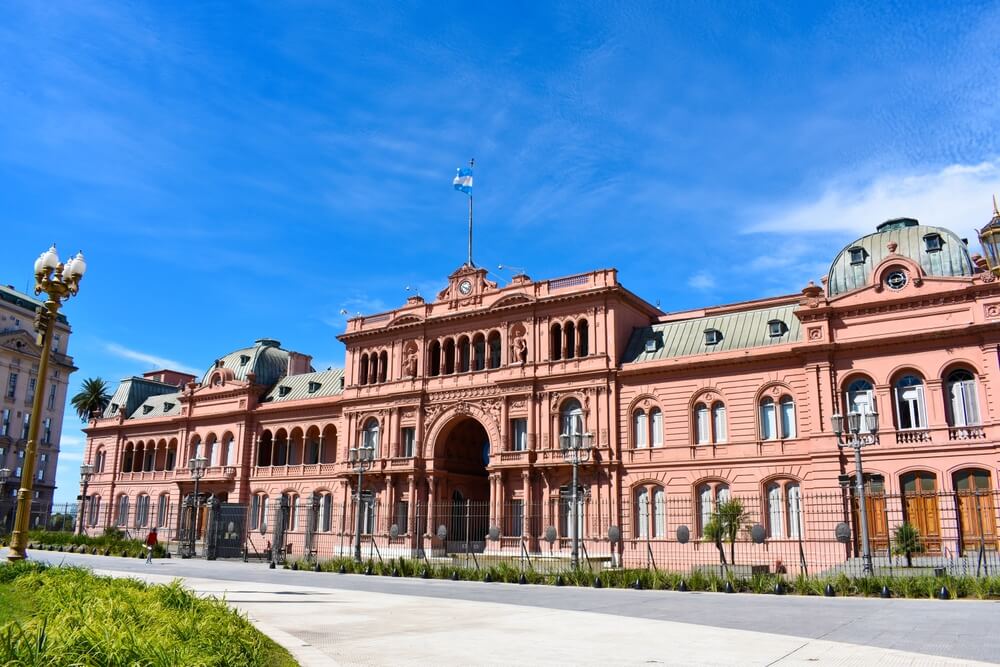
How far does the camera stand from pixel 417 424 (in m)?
51.2

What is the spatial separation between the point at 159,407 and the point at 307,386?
59.4 feet

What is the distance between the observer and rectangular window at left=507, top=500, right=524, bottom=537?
1796 inches

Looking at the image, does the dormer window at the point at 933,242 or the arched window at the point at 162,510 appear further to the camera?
the arched window at the point at 162,510

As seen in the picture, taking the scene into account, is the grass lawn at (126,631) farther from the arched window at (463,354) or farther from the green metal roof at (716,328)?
the arched window at (463,354)

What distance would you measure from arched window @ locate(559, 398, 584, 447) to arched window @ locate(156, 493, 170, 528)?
3667 centimetres

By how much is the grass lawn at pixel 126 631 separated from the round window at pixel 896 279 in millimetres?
33826

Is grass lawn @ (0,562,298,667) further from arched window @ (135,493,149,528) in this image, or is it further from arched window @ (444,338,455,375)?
arched window @ (135,493,149,528)

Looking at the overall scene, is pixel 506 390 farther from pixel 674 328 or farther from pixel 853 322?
pixel 853 322

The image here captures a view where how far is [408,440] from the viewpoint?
52.3 meters

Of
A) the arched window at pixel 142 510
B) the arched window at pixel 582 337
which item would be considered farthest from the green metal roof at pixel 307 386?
the arched window at pixel 582 337

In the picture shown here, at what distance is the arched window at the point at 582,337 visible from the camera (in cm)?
4688

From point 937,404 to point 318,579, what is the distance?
1076 inches

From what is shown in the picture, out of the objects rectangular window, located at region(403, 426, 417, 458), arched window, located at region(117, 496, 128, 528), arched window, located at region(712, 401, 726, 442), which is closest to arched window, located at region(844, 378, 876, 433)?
arched window, located at region(712, 401, 726, 442)

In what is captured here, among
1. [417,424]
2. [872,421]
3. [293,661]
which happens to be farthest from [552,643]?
[417,424]
